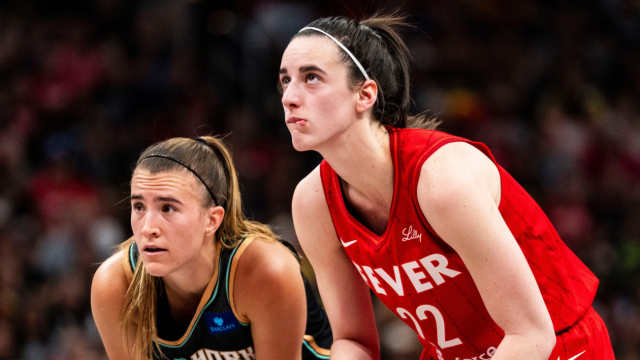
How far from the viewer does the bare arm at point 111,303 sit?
255cm

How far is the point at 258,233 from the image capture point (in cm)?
263

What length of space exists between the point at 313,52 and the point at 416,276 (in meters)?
0.68

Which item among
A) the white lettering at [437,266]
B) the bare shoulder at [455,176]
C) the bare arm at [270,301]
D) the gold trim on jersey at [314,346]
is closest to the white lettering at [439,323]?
the white lettering at [437,266]

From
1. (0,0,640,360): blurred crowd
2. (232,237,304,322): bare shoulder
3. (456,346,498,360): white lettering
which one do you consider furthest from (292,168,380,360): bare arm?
(0,0,640,360): blurred crowd

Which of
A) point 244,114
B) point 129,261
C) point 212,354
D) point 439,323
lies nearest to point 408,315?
point 439,323

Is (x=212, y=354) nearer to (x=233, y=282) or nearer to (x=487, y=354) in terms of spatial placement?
(x=233, y=282)

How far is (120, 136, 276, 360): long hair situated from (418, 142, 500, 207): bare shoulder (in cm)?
78

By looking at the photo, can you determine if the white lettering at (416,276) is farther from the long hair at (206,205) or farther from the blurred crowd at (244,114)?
the blurred crowd at (244,114)

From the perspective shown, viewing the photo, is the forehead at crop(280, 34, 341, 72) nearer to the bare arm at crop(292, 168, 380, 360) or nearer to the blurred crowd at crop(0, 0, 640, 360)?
the bare arm at crop(292, 168, 380, 360)

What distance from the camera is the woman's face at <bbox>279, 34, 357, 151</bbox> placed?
2.12 meters

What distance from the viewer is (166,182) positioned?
2389 millimetres

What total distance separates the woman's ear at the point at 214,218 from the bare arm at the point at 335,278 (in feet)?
0.83

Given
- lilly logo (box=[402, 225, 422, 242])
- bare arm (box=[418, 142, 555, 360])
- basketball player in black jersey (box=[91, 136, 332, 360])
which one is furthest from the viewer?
basketball player in black jersey (box=[91, 136, 332, 360])

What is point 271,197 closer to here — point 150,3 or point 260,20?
point 260,20
